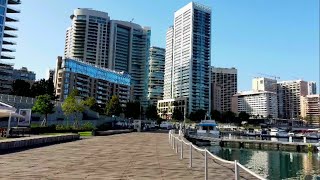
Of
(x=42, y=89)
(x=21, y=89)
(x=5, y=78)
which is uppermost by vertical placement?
(x=5, y=78)

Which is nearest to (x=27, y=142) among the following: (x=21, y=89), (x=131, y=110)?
(x=21, y=89)

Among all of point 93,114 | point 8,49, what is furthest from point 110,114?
point 8,49

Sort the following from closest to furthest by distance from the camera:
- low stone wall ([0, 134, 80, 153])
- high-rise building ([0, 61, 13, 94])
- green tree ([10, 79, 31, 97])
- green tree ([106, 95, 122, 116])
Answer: low stone wall ([0, 134, 80, 153])
green tree ([10, 79, 31, 97])
high-rise building ([0, 61, 13, 94])
green tree ([106, 95, 122, 116])

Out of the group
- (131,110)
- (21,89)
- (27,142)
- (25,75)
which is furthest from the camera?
(25,75)

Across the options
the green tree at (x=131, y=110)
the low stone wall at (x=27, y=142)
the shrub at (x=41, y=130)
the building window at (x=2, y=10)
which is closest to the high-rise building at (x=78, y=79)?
the green tree at (x=131, y=110)

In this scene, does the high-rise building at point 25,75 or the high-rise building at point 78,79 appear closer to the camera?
the high-rise building at point 78,79

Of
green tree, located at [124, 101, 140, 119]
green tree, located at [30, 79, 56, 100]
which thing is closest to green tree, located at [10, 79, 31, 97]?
green tree, located at [30, 79, 56, 100]

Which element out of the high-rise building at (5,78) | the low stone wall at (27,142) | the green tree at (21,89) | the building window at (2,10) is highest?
the building window at (2,10)

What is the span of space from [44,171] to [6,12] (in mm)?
117852

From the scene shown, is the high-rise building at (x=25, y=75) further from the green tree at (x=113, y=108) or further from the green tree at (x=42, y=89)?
the green tree at (x=42, y=89)

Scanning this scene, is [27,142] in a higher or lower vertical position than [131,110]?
lower

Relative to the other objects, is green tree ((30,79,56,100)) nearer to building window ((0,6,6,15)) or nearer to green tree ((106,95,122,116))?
building window ((0,6,6,15))

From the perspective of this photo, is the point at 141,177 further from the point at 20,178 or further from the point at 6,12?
the point at 6,12

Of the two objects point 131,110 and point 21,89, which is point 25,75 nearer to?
point 131,110
